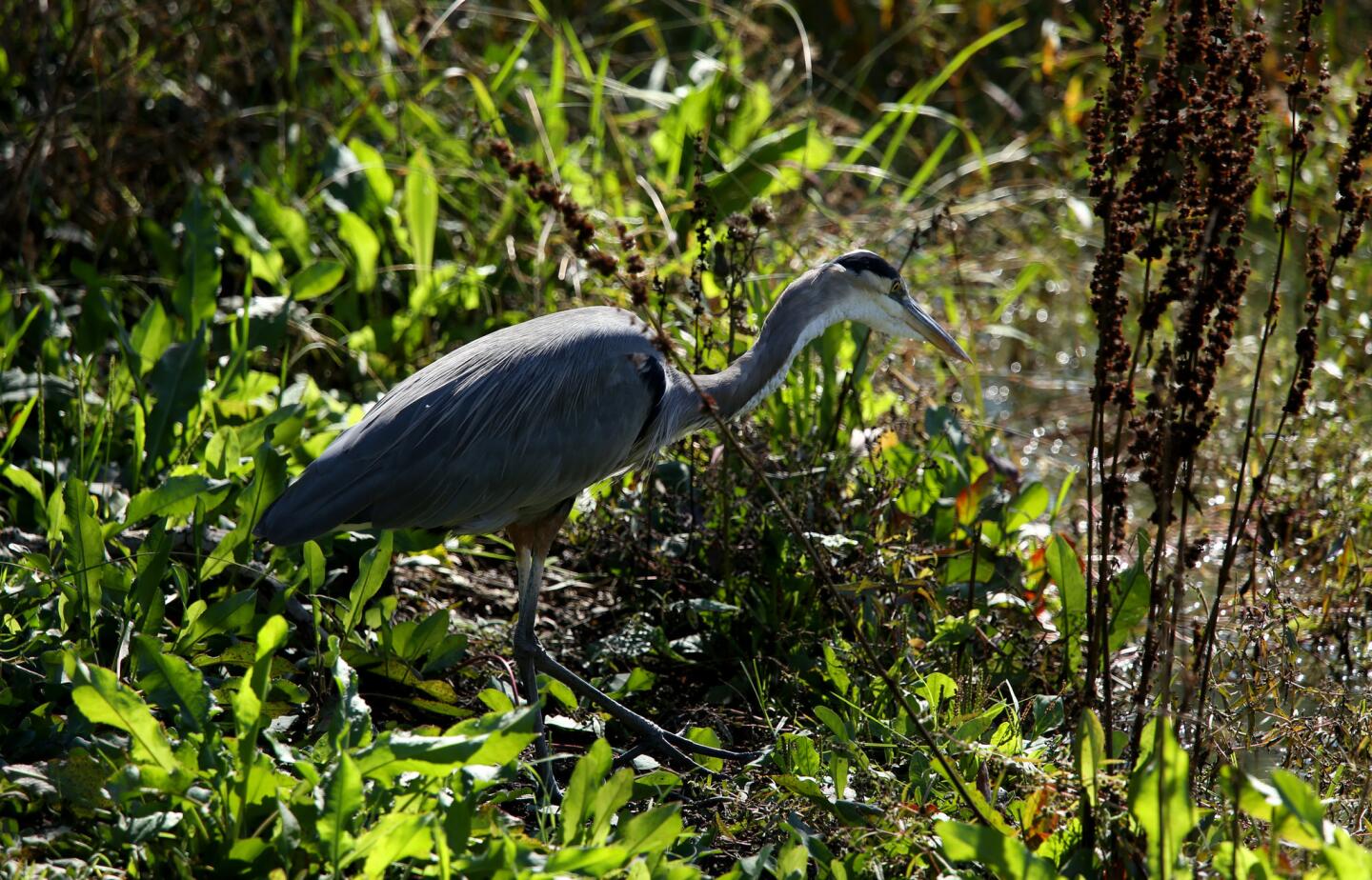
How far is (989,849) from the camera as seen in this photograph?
212 centimetres

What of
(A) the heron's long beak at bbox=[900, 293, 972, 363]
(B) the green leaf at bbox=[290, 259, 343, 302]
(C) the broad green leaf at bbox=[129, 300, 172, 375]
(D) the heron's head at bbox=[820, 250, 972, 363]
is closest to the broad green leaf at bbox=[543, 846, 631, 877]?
(D) the heron's head at bbox=[820, 250, 972, 363]

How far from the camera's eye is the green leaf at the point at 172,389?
3648 millimetres

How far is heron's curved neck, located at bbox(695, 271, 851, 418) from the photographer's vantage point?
3516mm

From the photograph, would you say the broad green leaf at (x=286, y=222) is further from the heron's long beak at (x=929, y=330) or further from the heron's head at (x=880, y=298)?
the heron's long beak at (x=929, y=330)

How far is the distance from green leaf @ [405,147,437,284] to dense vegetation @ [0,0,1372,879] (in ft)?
0.06

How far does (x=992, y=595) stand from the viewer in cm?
356

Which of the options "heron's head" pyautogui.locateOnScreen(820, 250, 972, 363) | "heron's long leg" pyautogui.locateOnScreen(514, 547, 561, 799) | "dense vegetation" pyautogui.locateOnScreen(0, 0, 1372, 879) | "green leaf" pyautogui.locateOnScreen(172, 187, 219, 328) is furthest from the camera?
"green leaf" pyautogui.locateOnScreen(172, 187, 219, 328)

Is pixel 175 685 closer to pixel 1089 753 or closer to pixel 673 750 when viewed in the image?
pixel 673 750

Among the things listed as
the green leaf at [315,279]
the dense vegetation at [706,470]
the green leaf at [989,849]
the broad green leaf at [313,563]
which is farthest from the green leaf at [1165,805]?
the green leaf at [315,279]

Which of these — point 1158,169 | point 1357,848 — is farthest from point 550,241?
point 1357,848

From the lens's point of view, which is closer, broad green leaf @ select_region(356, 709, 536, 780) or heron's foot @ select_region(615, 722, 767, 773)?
broad green leaf @ select_region(356, 709, 536, 780)

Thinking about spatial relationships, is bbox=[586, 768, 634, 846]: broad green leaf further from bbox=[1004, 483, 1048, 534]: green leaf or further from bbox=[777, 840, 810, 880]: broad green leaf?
bbox=[1004, 483, 1048, 534]: green leaf

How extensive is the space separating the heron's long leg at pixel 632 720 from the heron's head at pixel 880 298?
1203 mm

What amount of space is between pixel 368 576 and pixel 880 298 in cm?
158
